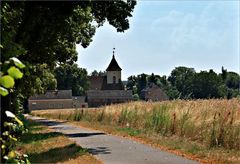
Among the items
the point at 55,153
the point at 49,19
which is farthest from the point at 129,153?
the point at 49,19

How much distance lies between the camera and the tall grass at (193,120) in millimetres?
15070

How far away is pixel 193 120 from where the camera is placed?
1817cm

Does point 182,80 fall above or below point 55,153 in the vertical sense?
above

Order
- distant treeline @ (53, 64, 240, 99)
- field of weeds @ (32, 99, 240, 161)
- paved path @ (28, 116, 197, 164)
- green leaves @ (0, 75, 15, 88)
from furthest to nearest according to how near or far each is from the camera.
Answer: distant treeline @ (53, 64, 240, 99)
field of weeds @ (32, 99, 240, 161)
paved path @ (28, 116, 197, 164)
green leaves @ (0, 75, 15, 88)

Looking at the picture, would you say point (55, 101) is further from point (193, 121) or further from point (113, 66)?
point (193, 121)

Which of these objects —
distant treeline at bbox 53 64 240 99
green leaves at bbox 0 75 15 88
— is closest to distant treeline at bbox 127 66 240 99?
distant treeline at bbox 53 64 240 99

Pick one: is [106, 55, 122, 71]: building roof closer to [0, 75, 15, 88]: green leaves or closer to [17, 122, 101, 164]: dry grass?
[17, 122, 101, 164]: dry grass

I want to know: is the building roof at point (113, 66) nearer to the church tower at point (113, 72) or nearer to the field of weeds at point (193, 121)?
the church tower at point (113, 72)

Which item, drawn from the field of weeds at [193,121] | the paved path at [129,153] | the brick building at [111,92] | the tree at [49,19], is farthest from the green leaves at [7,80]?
the brick building at [111,92]

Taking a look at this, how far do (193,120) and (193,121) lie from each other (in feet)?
0.38

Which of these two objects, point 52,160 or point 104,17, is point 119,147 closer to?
point 52,160

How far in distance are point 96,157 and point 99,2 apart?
606 centimetres

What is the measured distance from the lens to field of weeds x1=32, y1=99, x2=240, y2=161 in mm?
15034

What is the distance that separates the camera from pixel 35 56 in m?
21.6
